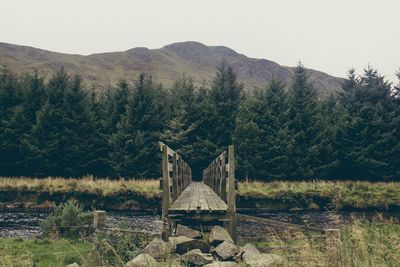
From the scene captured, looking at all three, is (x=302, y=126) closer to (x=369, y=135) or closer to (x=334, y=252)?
(x=369, y=135)

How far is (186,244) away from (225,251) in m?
1.01

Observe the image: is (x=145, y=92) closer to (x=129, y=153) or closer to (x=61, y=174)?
(x=129, y=153)

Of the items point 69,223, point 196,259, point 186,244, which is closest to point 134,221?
point 69,223

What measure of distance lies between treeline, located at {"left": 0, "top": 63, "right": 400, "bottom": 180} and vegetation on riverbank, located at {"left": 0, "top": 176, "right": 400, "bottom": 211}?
8.02 m

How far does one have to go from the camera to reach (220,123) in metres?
38.4

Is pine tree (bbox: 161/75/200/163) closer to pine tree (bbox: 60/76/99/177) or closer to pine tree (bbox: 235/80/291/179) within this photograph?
pine tree (bbox: 235/80/291/179)

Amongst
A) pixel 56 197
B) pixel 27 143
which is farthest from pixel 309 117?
pixel 27 143

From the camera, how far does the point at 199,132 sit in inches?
1532

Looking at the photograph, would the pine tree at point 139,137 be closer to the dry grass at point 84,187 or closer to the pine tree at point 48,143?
the pine tree at point 48,143

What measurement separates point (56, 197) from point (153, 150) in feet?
43.6

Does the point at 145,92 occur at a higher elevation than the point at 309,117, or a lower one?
higher

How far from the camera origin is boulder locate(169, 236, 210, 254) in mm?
8070

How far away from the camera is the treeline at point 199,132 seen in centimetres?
3384

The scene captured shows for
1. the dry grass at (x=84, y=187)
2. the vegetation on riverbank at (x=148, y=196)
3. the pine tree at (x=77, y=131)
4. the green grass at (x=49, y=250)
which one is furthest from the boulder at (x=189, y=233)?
the pine tree at (x=77, y=131)
